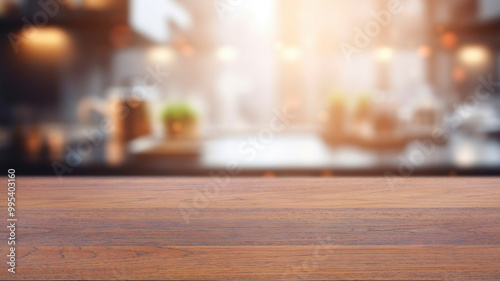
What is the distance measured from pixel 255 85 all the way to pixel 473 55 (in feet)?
2.80

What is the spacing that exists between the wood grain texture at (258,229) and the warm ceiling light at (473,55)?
46 centimetres

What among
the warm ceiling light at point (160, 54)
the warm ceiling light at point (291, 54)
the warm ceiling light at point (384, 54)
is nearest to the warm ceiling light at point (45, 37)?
the warm ceiling light at point (160, 54)

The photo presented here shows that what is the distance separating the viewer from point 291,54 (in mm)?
1518

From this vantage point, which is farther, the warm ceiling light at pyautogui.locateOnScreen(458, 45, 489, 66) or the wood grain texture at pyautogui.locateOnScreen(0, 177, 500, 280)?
the warm ceiling light at pyautogui.locateOnScreen(458, 45, 489, 66)

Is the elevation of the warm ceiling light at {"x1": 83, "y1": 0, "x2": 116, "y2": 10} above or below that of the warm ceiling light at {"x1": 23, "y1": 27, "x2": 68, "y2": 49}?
above

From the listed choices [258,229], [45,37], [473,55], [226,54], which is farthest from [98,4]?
[473,55]

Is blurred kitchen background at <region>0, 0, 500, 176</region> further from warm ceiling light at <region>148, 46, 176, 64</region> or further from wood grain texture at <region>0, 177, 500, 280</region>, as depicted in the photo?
wood grain texture at <region>0, 177, 500, 280</region>

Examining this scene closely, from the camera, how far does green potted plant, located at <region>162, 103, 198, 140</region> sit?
4.95 ft

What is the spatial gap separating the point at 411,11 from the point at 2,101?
1.63 m

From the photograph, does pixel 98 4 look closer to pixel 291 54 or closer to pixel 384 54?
pixel 291 54

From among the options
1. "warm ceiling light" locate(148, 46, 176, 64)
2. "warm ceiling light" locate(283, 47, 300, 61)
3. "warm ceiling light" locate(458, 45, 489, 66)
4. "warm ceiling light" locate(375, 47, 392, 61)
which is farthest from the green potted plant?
"warm ceiling light" locate(458, 45, 489, 66)

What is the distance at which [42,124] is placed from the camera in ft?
4.98

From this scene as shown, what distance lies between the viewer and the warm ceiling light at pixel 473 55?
1504 millimetres

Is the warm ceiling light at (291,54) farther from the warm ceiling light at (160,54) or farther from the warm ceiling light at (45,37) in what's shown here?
the warm ceiling light at (45,37)
